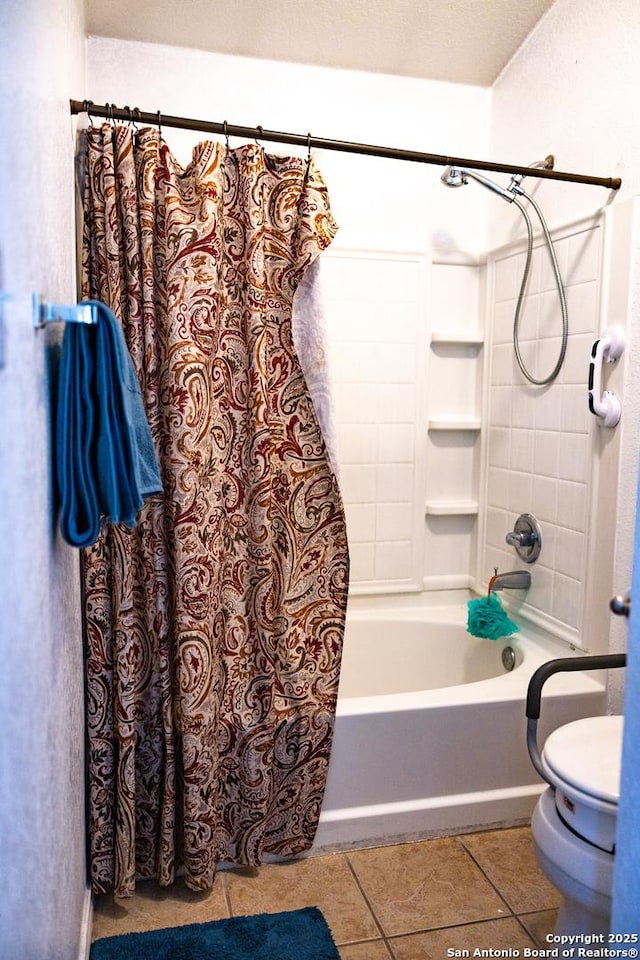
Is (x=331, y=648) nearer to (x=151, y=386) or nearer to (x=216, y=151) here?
(x=151, y=386)

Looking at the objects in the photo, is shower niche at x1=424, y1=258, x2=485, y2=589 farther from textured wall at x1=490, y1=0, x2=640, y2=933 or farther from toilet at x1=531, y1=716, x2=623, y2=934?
toilet at x1=531, y1=716, x2=623, y2=934

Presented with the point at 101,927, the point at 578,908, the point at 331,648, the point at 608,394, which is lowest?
the point at 101,927

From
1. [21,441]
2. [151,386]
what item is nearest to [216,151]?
[151,386]

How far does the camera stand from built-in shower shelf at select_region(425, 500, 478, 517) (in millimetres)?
2869

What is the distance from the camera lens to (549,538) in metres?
2.46

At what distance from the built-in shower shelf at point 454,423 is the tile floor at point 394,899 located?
142cm

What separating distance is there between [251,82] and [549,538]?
183 centimetres

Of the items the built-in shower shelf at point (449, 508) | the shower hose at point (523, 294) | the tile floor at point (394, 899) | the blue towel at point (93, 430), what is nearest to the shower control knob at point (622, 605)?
the blue towel at point (93, 430)

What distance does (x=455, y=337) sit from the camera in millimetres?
2828

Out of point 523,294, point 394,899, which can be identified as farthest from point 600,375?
point 394,899

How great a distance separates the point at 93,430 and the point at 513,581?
179cm

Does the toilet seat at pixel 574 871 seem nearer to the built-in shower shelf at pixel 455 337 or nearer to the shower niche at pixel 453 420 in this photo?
the shower niche at pixel 453 420

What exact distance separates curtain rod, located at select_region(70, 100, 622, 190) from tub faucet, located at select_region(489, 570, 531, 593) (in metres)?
1.24

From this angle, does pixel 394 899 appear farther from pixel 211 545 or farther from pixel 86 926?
pixel 211 545
